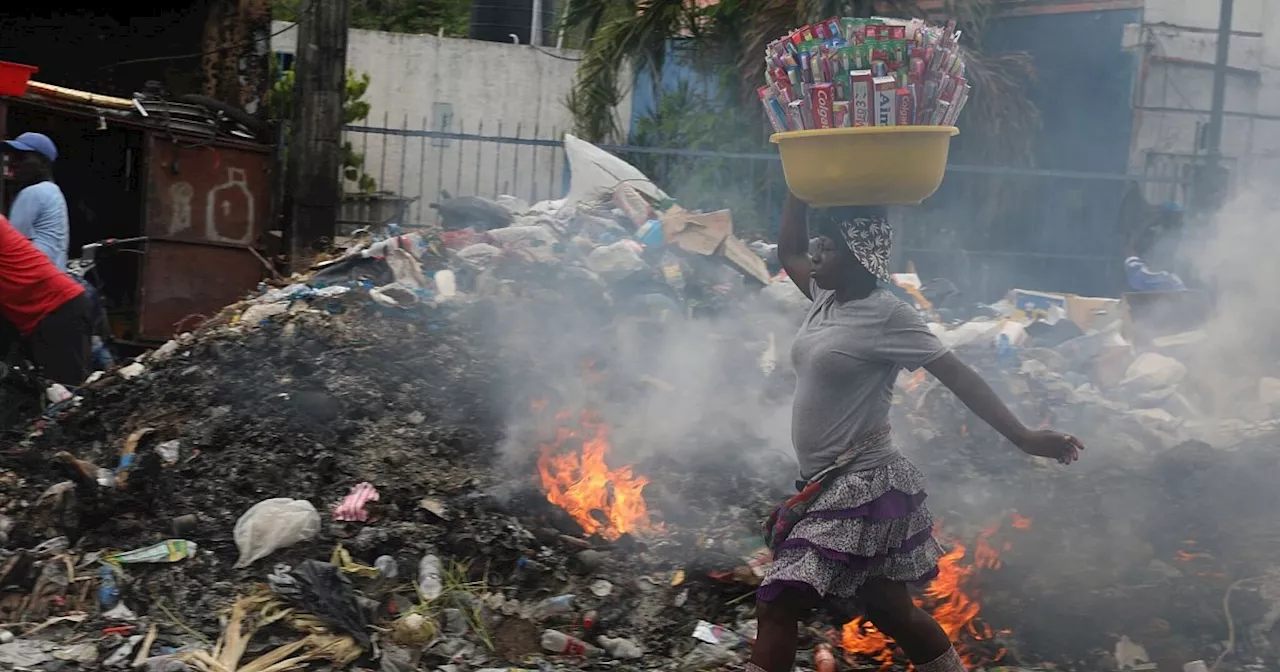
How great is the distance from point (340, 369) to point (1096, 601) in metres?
3.64

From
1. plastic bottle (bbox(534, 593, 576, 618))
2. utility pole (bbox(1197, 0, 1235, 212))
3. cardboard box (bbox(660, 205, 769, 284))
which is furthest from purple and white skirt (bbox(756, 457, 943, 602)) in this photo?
utility pole (bbox(1197, 0, 1235, 212))

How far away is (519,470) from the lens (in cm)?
548

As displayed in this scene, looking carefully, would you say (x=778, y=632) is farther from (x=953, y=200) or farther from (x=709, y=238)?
(x=953, y=200)

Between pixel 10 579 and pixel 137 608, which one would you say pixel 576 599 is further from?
pixel 10 579

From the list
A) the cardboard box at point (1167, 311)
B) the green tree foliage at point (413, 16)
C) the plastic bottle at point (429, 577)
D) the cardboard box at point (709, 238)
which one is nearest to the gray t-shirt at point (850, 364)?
the plastic bottle at point (429, 577)

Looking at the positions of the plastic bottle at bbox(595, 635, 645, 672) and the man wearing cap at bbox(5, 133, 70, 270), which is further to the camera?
the man wearing cap at bbox(5, 133, 70, 270)

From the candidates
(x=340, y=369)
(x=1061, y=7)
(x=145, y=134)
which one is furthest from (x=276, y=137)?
(x=1061, y=7)

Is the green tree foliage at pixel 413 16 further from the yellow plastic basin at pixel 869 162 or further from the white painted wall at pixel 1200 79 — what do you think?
the yellow plastic basin at pixel 869 162

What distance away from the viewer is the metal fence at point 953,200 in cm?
1128

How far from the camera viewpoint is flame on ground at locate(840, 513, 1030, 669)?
14.4 ft

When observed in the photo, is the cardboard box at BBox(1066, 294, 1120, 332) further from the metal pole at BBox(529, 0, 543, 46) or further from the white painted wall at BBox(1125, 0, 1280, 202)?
the metal pole at BBox(529, 0, 543, 46)

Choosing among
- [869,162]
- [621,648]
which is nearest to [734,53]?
[621,648]

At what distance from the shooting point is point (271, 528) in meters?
4.78

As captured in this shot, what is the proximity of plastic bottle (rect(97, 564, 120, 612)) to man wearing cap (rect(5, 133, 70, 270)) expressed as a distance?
3.56 metres
